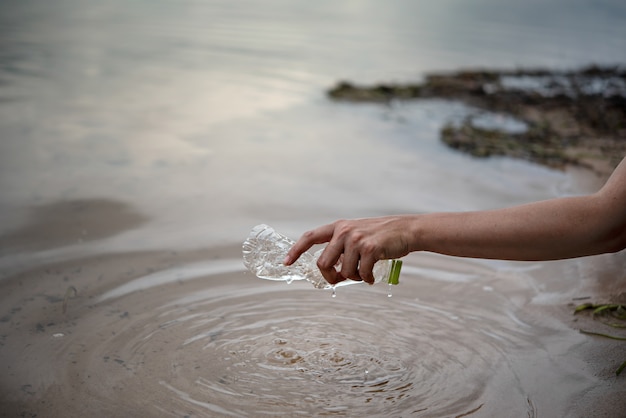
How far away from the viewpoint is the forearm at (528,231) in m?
2.36

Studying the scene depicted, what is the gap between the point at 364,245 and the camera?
7.72ft

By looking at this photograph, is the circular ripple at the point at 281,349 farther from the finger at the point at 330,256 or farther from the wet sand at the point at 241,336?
the finger at the point at 330,256

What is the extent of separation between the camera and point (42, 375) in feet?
9.27

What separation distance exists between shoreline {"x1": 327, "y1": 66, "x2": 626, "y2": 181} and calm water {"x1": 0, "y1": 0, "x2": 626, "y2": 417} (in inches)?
12.4

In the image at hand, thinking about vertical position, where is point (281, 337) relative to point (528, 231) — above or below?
below

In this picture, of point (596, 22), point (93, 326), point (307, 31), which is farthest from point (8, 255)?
point (596, 22)

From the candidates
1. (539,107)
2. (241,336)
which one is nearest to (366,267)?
(241,336)

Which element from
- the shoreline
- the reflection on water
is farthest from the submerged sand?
the shoreline

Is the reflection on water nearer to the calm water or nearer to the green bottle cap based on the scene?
the calm water

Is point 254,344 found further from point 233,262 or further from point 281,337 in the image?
point 233,262

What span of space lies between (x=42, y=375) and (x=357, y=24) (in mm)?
14038

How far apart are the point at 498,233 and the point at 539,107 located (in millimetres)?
6193

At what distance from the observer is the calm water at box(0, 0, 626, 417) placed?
110 inches

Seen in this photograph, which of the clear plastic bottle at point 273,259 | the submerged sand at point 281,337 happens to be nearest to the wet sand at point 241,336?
the submerged sand at point 281,337
